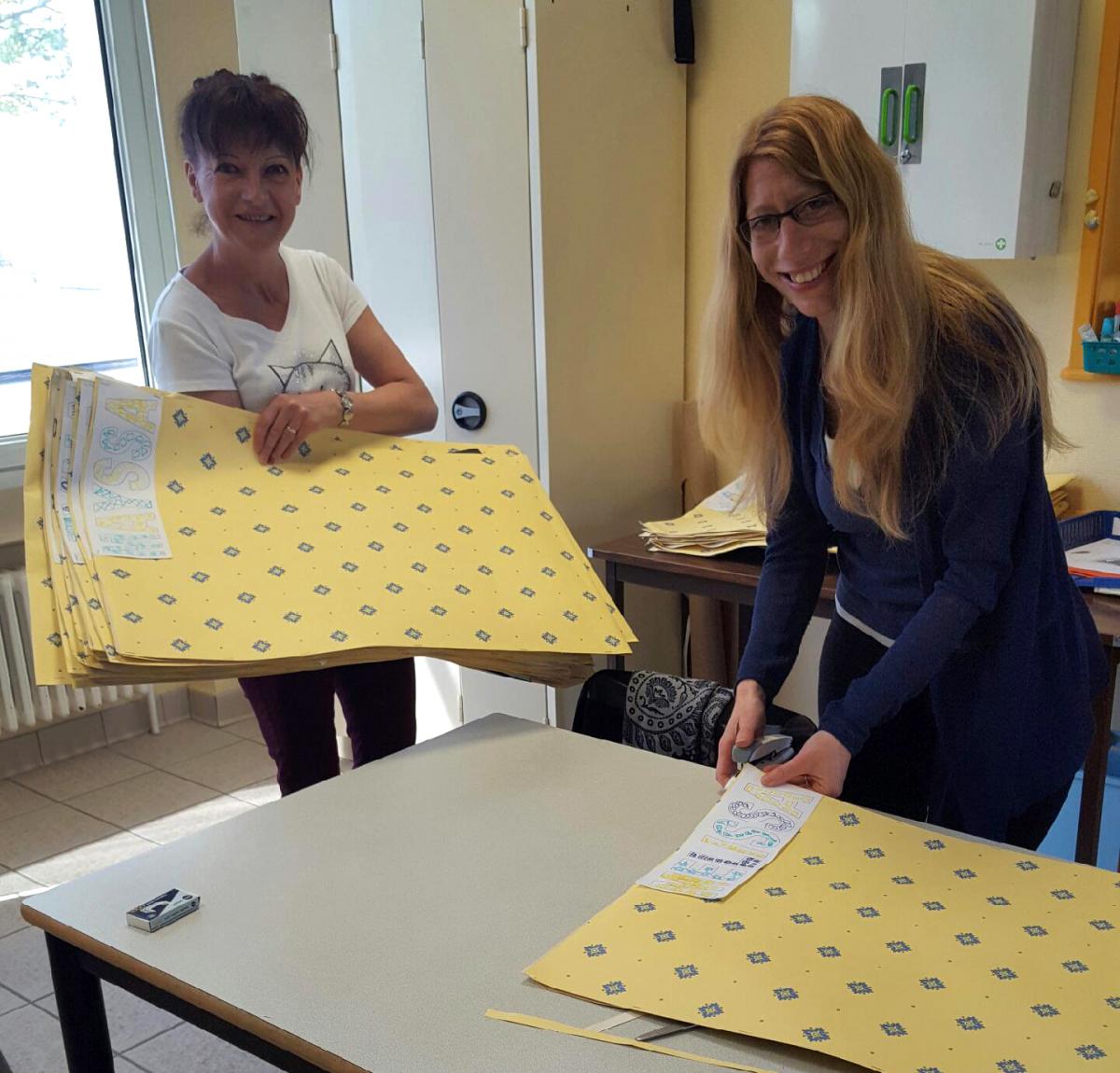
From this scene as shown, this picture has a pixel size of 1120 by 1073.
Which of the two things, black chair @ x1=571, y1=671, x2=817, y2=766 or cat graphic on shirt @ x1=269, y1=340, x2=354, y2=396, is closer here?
cat graphic on shirt @ x1=269, y1=340, x2=354, y2=396

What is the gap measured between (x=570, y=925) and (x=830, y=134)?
0.89 metres

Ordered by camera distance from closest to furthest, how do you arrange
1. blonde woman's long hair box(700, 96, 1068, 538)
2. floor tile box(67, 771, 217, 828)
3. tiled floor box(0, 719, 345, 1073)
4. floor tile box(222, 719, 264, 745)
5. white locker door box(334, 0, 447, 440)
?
blonde woman's long hair box(700, 96, 1068, 538), tiled floor box(0, 719, 345, 1073), white locker door box(334, 0, 447, 440), floor tile box(67, 771, 217, 828), floor tile box(222, 719, 264, 745)

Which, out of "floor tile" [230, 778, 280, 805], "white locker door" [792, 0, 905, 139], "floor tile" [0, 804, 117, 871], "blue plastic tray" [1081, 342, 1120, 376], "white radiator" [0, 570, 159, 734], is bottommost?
"floor tile" [230, 778, 280, 805]

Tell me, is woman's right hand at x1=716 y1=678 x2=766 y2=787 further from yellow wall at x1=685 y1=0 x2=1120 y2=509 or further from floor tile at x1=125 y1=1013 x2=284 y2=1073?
floor tile at x1=125 y1=1013 x2=284 y2=1073

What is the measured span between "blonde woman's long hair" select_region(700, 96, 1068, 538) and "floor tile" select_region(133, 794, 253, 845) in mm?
2195

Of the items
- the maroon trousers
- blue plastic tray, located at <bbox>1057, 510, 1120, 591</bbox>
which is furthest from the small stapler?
blue plastic tray, located at <bbox>1057, 510, 1120, 591</bbox>

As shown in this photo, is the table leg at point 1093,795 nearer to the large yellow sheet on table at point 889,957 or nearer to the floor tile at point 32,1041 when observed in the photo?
the large yellow sheet on table at point 889,957

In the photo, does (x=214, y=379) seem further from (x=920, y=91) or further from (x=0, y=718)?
(x=0, y=718)

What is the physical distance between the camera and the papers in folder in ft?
8.00

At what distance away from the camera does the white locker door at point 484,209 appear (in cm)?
256

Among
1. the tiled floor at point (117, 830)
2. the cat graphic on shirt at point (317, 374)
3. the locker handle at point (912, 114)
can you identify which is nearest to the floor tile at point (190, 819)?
the tiled floor at point (117, 830)

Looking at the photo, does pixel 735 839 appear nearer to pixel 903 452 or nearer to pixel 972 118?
pixel 903 452

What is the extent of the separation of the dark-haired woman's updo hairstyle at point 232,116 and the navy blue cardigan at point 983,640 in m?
0.79

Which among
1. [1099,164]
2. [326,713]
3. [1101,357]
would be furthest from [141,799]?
[1099,164]
